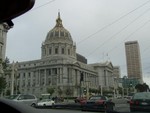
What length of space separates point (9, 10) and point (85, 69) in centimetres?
11912

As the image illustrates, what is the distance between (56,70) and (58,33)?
1603 cm

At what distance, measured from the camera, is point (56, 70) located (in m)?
112

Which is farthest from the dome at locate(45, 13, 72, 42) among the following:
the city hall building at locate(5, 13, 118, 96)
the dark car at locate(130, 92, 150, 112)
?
the dark car at locate(130, 92, 150, 112)

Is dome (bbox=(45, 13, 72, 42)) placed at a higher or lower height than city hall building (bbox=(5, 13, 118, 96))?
higher

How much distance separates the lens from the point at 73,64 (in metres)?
Result: 111

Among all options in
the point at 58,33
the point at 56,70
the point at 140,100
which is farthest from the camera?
the point at 58,33

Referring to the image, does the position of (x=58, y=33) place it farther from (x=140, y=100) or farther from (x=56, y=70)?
(x=140, y=100)

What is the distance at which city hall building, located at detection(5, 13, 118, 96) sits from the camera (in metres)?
109

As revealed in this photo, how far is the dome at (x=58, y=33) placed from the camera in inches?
4646

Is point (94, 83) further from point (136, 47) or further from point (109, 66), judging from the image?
point (136, 47)

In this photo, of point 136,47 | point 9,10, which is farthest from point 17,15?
point 136,47

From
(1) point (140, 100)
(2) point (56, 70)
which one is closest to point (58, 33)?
(2) point (56, 70)

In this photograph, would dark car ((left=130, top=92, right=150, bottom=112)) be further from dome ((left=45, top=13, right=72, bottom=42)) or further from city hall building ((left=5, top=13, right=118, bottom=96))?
dome ((left=45, top=13, right=72, bottom=42))

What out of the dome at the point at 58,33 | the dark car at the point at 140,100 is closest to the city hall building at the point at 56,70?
the dome at the point at 58,33
